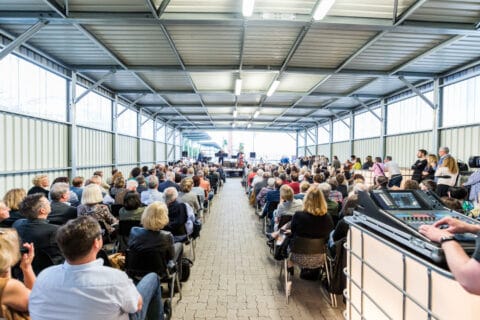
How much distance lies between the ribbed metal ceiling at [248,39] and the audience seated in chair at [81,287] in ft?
13.4

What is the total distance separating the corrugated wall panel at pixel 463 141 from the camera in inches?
315

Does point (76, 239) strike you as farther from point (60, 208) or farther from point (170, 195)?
point (170, 195)

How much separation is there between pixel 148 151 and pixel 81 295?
1626cm

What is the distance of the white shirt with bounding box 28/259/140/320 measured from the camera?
4.88 feet

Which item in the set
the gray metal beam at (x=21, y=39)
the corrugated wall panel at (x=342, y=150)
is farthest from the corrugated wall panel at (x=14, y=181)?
the corrugated wall panel at (x=342, y=150)

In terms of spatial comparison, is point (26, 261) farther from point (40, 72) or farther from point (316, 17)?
point (40, 72)

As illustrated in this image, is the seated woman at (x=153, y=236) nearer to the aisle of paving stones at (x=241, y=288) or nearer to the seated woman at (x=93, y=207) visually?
the aisle of paving stones at (x=241, y=288)

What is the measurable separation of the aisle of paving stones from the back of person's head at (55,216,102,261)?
A: 1.88 m

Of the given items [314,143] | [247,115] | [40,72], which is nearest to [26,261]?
[40,72]

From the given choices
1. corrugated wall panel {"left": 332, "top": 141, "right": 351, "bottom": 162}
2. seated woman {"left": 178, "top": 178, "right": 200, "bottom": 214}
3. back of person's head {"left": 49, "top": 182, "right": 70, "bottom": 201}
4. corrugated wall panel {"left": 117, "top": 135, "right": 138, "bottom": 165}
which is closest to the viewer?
back of person's head {"left": 49, "top": 182, "right": 70, "bottom": 201}

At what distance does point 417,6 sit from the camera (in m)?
4.71

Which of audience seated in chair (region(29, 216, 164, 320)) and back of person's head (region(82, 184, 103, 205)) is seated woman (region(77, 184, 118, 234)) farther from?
audience seated in chair (region(29, 216, 164, 320))

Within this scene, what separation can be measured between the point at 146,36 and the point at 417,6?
4.81 m

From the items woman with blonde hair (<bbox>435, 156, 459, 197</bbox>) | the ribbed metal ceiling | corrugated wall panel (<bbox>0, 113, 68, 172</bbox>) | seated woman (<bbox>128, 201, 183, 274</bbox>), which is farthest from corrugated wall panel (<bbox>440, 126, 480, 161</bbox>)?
corrugated wall panel (<bbox>0, 113, 68, 172</bbox>)
